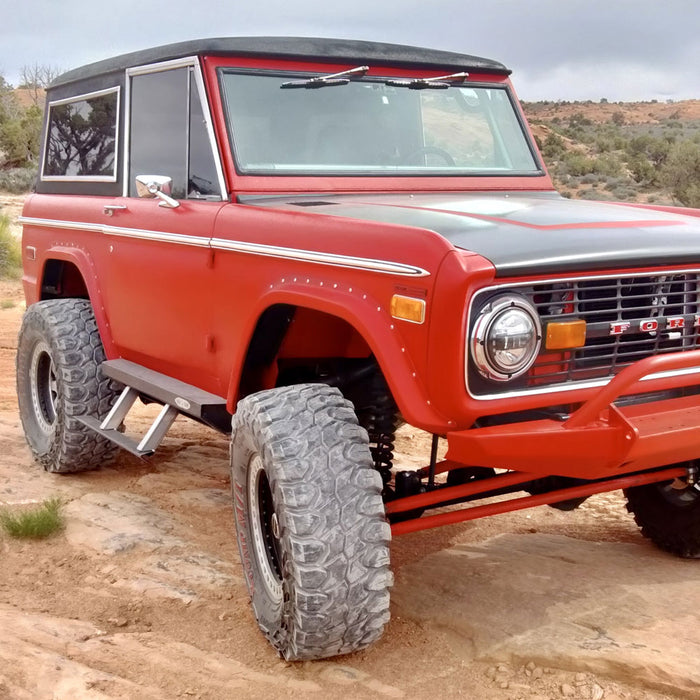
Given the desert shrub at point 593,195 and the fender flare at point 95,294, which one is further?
the desert shrub at point 593,195

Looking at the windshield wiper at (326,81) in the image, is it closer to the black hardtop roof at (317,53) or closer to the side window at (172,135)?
the black hardtop roof at (317,53)

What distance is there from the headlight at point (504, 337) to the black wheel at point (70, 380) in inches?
114

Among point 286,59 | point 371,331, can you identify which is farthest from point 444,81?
point 371,331

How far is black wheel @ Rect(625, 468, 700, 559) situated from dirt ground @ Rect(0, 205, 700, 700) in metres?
0.08

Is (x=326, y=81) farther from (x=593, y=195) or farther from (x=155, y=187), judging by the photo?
(x=593, y=195)

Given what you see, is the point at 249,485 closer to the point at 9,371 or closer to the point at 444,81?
the point at 444,81

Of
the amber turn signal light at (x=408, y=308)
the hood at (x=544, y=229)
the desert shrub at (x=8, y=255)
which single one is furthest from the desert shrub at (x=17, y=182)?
the amber turn signal light at (x=408, y=308)

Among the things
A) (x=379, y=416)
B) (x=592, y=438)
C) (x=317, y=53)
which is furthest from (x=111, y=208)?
(x=592, y=438)

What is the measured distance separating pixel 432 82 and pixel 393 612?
7.68ft

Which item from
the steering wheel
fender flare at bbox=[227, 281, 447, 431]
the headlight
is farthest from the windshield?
the headlight

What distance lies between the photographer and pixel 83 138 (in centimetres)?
538

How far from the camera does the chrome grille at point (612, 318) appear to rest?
112 inches

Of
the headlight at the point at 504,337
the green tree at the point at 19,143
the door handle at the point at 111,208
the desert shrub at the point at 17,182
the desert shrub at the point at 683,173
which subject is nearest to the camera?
the headlight at the point at 504,337

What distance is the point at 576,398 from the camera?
2.91m
